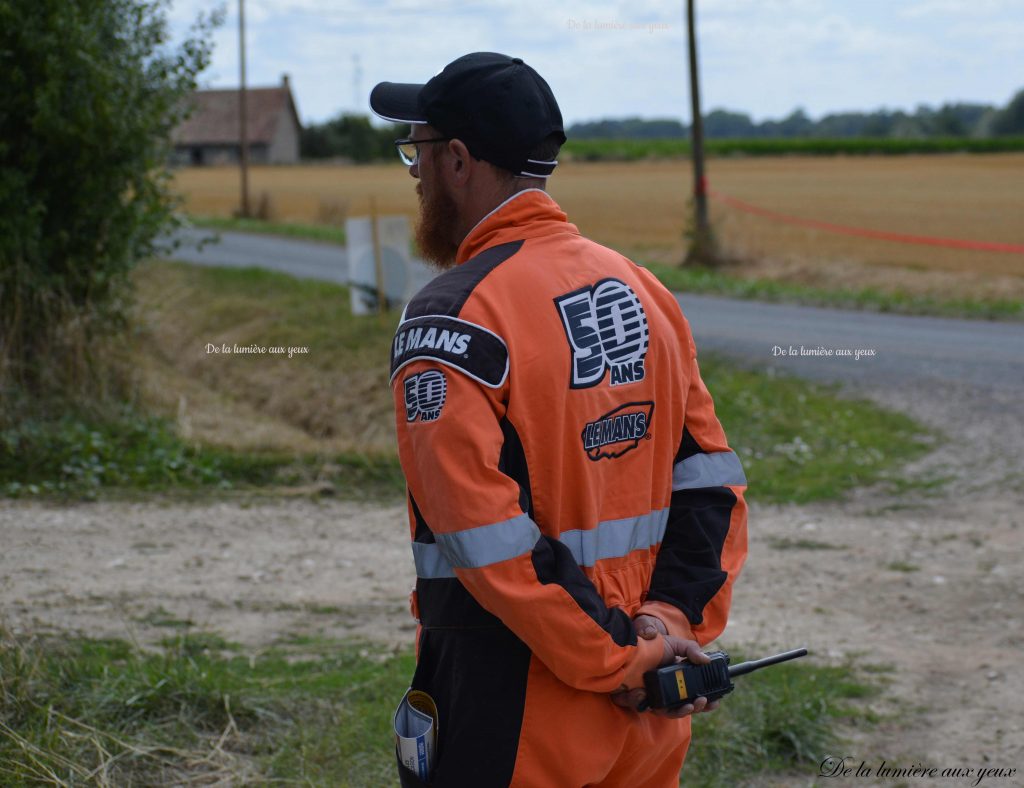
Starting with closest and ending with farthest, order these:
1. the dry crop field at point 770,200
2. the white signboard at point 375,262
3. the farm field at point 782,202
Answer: the white signboard at point 375,262 → the farm field at point 782,202 → the dry crop field at point 770,200

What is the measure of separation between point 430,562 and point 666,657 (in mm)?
505

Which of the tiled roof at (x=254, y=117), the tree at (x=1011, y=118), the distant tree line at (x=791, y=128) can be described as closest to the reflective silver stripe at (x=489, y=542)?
the tiled roof at (x=254, y=117)

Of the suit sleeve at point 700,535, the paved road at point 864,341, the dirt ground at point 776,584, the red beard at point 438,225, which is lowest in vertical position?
the dirt ground at point 776,584

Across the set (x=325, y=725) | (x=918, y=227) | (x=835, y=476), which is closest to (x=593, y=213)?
(x=918, y=227)

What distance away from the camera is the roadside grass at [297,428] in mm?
8406

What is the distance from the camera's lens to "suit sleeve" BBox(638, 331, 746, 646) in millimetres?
2418

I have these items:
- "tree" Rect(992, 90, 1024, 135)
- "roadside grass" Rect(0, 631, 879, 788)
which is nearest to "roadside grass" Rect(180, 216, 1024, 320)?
"roadside grass" Rect(0, 631, 879, 788)

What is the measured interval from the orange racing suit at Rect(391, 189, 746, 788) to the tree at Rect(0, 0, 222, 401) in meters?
7.21

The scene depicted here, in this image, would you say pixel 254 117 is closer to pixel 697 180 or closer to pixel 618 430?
pixel 697 180

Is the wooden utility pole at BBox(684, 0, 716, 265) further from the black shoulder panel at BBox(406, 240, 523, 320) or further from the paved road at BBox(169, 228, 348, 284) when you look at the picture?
the black shoulder panel at BBox(406, 240, 523, 320)

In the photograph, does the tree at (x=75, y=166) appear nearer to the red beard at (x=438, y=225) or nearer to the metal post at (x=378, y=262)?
the metal post at (x=378, y=262)

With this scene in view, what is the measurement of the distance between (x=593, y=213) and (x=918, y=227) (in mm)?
11893

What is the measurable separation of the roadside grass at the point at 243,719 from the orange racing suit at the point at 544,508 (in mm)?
1784

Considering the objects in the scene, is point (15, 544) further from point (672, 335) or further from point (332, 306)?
point (332, 306)
